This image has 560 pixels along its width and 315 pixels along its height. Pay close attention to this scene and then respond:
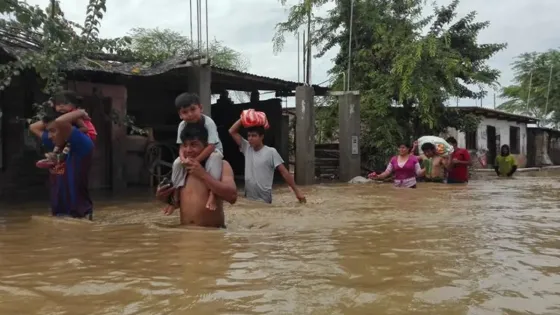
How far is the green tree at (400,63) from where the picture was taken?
1697 cm

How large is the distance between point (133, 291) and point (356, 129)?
41.5 feet

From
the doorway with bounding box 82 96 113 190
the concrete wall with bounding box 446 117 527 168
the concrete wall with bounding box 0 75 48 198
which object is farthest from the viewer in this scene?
the concrete wall with bounding box 446 117 527 168

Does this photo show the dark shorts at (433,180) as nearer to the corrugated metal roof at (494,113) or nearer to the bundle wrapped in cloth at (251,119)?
the bundle wrapped in cloth at (251,119)

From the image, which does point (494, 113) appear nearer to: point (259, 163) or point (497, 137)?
point (497, 137)

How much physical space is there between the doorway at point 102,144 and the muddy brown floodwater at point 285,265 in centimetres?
506

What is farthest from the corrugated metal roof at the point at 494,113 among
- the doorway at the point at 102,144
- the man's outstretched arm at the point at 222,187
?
the man's outstretched arm at the point at 222,187

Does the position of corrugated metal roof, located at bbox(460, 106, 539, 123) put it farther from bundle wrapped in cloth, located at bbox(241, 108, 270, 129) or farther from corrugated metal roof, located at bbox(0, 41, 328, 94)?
bundle wrapped in cloth, located at bbox(241, 108, 270, 129)

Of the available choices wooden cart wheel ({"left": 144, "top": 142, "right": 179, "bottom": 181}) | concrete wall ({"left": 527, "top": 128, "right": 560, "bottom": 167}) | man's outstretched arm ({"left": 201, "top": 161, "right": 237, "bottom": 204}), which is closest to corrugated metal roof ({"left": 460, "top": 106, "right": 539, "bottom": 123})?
concrete wall ({"left": 527, "top": 128, "right": 560, "bottom": 167})

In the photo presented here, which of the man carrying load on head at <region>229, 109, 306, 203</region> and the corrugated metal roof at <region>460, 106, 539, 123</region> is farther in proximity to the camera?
the corrugated metal roof at <region>460, 106, 539, 123</region>

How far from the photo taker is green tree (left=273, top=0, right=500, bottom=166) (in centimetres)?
1697

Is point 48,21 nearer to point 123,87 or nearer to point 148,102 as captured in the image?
point 123,87

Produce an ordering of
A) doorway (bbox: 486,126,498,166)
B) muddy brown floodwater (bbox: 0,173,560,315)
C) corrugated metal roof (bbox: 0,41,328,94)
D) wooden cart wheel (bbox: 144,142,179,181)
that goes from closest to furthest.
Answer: muddy brown floodwater (bbox: 0,173,560,315) < corrugated metal roof (bbox: 0,41,328,94) < wooden cart wheel (bbox: 144,142,179,181) < doorway (bbox: 486,126,498,166)

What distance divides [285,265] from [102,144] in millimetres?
8718

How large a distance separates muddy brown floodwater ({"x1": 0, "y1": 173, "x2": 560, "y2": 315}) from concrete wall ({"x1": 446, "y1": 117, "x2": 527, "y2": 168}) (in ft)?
65.2
